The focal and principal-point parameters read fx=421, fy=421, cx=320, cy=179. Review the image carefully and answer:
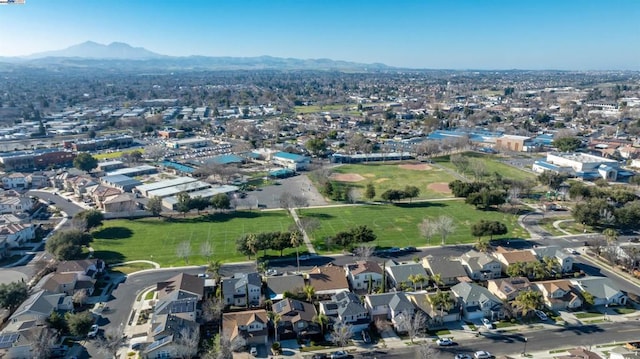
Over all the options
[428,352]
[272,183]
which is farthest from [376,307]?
[272,183]

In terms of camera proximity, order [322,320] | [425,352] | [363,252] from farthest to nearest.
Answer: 1. [363,252]
2. [322,320]
3. [425,352]

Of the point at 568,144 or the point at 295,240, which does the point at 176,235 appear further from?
the point at 568,144

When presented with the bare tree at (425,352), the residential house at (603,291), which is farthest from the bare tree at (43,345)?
the residential house at (603,291)

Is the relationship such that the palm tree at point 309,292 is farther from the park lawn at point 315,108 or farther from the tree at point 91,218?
the park lawn at point 315,108

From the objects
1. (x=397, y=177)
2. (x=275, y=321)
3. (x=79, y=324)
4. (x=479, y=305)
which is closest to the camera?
(x=79, y=324)

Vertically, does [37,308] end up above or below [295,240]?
below

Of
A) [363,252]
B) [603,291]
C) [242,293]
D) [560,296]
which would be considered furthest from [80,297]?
[603,291]
